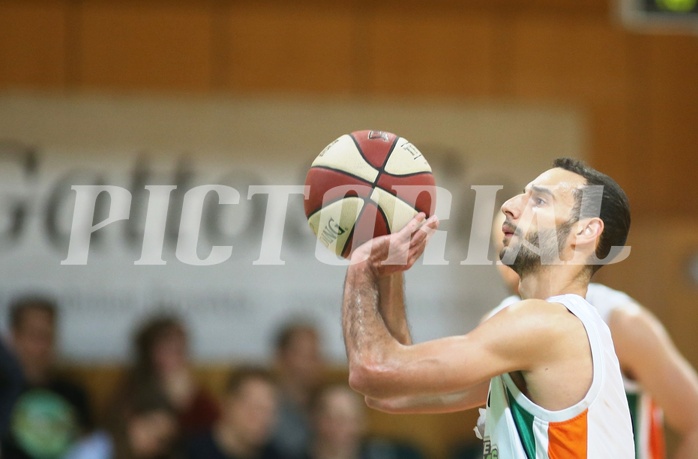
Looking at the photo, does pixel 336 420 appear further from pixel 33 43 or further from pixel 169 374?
pixel 33 43

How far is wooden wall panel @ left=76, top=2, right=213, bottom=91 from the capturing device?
8.40 metres

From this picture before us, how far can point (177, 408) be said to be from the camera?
7121 mm

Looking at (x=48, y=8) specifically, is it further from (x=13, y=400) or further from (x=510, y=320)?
(x=510, y=320)

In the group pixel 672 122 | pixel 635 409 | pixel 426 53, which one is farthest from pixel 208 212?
pixel 635 409

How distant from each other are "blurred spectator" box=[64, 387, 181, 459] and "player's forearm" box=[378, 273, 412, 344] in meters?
3.70

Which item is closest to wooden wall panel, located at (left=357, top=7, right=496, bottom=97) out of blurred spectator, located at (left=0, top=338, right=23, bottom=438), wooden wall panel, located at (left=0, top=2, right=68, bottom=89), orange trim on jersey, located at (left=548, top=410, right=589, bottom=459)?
wooden wall panel, located at (left=0, top=2, right=68, bottom=89)

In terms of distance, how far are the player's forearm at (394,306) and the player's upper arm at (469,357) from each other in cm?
45

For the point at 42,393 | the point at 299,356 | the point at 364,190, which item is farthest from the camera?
the point at 299,356

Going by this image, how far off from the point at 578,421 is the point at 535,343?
248 mm

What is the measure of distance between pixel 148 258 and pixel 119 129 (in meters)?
1.09

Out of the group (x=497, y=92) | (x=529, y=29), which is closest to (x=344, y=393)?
(x=497, y=92)

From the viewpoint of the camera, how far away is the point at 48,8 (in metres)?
8.39

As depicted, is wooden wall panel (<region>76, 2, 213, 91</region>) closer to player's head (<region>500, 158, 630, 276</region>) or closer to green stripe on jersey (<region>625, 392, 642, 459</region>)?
green stripe on jersey (<region>625, 392, 642, 459</region>)

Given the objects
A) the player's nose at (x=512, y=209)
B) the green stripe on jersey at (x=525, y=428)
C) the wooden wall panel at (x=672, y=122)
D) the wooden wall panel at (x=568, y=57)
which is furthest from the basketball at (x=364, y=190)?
the wooden wall panel at (x=672, y=122)
